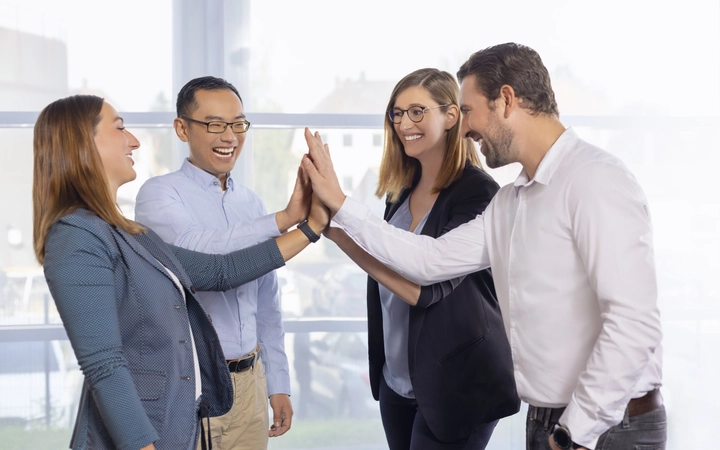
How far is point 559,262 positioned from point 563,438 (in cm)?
38

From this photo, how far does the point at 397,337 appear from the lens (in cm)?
223

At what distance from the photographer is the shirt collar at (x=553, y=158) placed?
5.33 ft

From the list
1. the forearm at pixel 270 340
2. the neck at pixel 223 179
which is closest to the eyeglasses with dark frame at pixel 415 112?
the neck at pixel 223 179

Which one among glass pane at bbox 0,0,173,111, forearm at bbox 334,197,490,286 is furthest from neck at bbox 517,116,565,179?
glass pane at bbox 0,0,173,111

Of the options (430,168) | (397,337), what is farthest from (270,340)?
(430,168)

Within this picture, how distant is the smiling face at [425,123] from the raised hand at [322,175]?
0.29m

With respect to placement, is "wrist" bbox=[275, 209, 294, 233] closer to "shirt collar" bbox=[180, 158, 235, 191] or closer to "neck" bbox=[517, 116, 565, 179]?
"shirt collar" bbox=[180, 158, 235, 191]

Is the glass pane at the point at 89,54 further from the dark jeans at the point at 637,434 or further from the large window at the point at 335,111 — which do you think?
the dark jeans at the point at 637,434

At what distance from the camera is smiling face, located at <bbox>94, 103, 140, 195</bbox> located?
155 cm

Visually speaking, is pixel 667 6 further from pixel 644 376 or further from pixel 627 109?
pixel 644 376

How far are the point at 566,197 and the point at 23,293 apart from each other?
3022 millimetres

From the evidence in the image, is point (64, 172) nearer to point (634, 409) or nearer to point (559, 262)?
point (559, 262)

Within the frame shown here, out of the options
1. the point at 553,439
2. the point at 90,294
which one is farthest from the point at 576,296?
the point at 90,294

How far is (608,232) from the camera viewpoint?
145 cm
